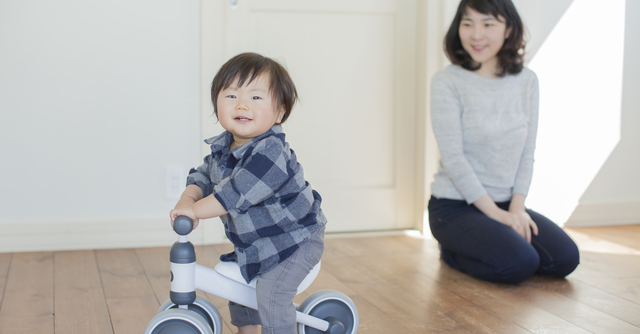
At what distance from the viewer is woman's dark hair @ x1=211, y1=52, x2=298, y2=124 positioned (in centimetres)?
105

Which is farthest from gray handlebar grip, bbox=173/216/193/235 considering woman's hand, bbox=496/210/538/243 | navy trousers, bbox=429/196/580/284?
woman's hand, bbox=496/210/538/243

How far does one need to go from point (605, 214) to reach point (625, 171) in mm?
239

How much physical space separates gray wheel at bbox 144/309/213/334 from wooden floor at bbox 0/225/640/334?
0.33 meters

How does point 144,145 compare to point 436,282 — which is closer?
point 436,282

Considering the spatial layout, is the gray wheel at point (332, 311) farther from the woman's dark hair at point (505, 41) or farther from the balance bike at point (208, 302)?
the woman's dark hair at point (505, 41)

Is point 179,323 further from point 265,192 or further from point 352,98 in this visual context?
point 352,98

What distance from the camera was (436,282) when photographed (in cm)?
172

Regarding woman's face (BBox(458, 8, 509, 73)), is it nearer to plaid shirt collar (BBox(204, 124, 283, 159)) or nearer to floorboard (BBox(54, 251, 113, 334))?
plaid shirt collar (BBox(204, 124, 283, 159))

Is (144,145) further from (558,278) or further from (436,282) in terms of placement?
(558,278)

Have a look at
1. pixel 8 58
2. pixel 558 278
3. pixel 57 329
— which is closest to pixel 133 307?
pixel 57 329

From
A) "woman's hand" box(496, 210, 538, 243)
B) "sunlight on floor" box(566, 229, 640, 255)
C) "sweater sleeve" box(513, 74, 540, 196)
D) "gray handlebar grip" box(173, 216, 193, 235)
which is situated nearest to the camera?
"gray handlebar grip" box(173, 216, 193, 235)

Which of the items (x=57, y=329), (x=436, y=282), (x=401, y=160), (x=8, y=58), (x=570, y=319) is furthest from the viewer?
(x=401, y=160)

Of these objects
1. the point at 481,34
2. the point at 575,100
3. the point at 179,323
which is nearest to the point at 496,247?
the point at 481,34

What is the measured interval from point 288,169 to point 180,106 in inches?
47.4
